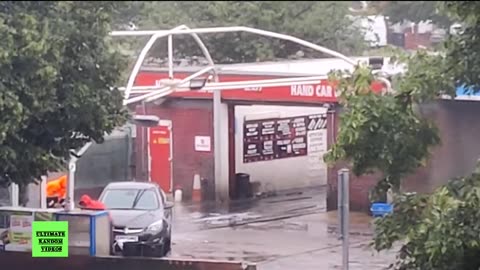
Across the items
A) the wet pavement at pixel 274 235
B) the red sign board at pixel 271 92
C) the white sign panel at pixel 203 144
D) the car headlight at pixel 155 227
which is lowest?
the wet pavement at pixel 274 235

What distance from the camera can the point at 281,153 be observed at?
36.5 meters

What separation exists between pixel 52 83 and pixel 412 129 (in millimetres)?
8652

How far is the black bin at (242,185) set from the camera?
34.4m

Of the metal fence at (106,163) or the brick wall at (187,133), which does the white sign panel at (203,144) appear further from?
the metal fence at (106,163)

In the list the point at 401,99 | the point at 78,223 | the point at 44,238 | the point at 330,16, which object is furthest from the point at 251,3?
the point at 401,99

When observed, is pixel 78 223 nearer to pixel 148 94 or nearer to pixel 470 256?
pixel 148 94

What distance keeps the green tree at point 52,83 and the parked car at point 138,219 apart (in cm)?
381

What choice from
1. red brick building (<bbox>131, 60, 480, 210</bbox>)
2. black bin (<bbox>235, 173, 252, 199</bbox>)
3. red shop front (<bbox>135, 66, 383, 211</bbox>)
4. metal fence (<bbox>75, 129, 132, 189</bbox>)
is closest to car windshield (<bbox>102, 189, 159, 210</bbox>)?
red brick building (<bbox>131, 60, 480, 210</bbox>)

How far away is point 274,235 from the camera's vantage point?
27.0 metres

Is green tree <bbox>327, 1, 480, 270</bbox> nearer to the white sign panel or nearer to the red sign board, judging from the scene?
the red sign board

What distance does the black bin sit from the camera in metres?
34.4

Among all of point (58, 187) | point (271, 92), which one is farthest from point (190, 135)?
point (58, 187)

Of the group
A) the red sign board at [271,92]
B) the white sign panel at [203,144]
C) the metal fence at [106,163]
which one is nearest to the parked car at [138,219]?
the red sign board at [271,92]

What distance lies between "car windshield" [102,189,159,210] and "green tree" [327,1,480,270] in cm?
1398
